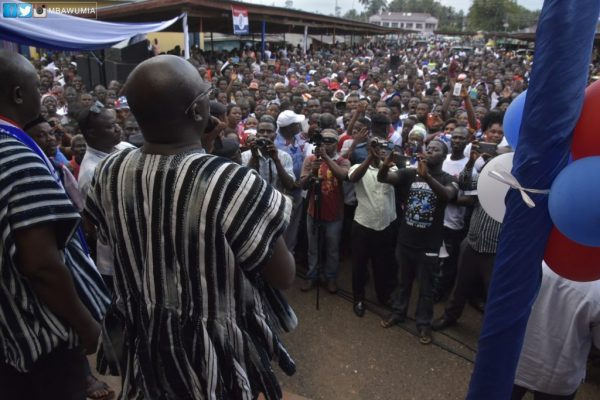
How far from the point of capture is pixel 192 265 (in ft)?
3.97

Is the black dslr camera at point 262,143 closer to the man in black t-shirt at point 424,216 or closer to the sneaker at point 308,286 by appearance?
the man in black t-shirt at point 424,216

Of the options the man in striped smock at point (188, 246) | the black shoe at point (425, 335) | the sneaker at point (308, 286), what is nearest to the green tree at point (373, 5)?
the sneaker at point (308, 286)

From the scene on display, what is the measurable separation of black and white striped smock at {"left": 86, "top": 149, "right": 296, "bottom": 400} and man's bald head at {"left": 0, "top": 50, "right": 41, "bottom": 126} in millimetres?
561

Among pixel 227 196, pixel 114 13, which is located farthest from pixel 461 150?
pixel 114 13

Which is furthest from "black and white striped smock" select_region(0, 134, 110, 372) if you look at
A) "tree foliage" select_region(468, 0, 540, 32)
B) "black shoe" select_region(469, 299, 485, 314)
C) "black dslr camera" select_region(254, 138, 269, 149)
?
"tree foliage" select_region(468, 0, 540, 32)

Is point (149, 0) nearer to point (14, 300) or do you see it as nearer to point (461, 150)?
point (461, 150)

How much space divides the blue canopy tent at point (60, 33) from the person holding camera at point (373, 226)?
8.28 ft

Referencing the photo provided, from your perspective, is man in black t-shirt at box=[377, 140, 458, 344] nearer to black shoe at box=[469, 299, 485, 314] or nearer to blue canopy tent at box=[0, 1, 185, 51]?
black shoe at box=[469, 299, 485, 314]

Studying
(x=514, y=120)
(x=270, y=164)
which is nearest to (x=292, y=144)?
(x=270, y=164)

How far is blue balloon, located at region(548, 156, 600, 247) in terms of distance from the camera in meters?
1.36

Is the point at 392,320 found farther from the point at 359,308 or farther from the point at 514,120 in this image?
the point at 514,120

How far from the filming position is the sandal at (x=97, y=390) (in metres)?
2.68

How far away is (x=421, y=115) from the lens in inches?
269

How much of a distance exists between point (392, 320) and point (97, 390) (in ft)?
7.45
